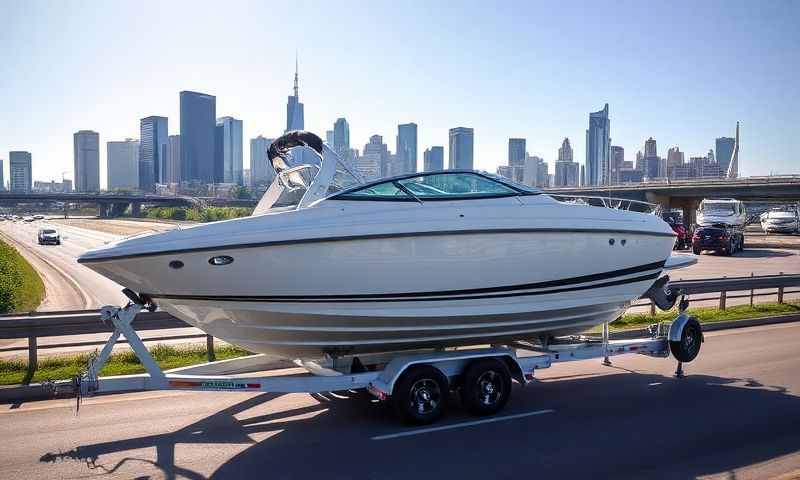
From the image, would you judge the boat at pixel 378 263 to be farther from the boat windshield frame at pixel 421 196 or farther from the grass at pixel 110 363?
the grass at pixel 110 363

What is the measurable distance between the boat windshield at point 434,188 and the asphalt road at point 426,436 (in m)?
2.33

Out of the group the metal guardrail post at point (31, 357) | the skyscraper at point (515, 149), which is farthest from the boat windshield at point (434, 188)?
the skyscraper at point (515, 149)

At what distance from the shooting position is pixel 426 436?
21.9ft

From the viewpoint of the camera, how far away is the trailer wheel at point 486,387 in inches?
285

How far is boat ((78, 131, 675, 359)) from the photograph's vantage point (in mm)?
6363

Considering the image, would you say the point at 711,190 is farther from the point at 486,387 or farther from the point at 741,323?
the point at 486,387

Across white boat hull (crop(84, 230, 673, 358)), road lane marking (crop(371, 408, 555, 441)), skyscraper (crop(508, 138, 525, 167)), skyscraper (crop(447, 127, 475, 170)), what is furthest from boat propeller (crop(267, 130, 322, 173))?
skyscraper (crop(508, 138, 525, 167))

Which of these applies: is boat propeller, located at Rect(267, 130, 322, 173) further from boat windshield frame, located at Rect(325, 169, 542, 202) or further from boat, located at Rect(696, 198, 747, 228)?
boat, located at Rect(696, 198, 747, 228)

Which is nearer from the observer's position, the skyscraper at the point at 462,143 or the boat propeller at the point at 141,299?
the boat propeller at the point at 141,299

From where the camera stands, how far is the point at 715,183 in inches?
2436

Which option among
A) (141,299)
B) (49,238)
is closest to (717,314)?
(141,299)

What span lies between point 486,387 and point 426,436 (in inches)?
40.2

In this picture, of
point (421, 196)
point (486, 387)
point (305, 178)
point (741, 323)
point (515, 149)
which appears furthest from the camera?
point (515, 149)

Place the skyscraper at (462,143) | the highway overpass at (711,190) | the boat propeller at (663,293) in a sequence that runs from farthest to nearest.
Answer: the highway overpass at (711,190) → the skyscraper at (462,143) → the boat propeller at (663,293)
